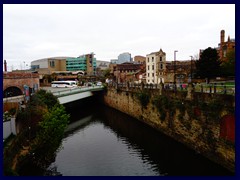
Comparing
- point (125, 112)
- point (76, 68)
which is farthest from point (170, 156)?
point (76, 68)

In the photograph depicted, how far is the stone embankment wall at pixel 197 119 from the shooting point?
16484 mm

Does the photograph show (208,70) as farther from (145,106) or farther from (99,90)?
(99,90)

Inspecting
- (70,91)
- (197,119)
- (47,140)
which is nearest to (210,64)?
(197,119)

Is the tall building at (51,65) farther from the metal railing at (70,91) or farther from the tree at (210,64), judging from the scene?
the tree at (210,64)

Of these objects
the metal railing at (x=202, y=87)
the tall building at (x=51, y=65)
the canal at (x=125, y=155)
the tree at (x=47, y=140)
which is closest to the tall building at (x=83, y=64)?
the tall building at (x=51, y=65)

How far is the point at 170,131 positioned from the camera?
2500cm

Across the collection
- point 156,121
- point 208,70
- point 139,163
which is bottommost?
point 139,163

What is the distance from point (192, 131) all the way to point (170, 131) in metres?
4.45

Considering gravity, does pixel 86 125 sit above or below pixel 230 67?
below

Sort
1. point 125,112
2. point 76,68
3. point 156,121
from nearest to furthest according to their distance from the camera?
point 156,121
point 125,112
point 76,68

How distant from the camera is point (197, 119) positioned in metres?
20.0

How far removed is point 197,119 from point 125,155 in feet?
26.3

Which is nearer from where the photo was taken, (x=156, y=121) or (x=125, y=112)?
(x=156, y=121)

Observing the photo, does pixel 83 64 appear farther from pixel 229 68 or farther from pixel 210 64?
pixel 229 68
